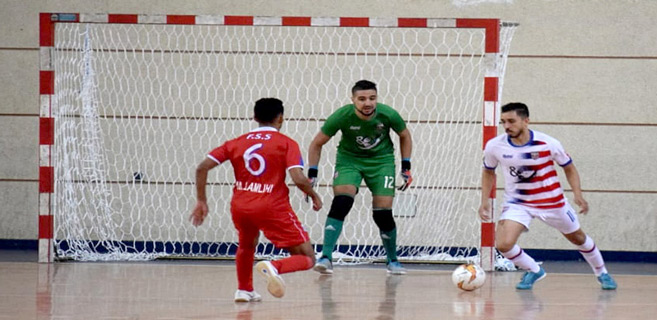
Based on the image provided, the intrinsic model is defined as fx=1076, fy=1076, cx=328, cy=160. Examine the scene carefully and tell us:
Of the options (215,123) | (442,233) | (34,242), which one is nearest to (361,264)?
(442,233)

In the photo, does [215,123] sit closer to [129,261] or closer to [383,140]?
[129,261]

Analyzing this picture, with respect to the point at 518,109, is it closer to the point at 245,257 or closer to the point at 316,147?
the point at 316,147

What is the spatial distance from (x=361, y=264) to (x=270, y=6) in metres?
2.79

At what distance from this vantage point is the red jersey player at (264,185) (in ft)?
21.9

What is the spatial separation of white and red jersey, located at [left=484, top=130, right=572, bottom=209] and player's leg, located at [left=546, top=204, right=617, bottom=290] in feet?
0.28

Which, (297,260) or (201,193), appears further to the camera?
(297,260)

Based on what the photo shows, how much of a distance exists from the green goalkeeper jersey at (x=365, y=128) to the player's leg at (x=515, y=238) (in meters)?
1.38

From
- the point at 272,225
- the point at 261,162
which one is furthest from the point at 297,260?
the point at 261,162

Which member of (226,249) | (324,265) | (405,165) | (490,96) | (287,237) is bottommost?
(226,249)

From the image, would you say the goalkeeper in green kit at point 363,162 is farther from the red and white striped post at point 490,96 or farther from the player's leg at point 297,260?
the player's leg at point 297,260

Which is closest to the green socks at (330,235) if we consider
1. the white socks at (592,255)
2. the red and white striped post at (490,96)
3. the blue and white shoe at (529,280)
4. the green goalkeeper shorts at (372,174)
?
the green goalkeeper shorts at (372,174)

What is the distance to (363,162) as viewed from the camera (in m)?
A: 9.09

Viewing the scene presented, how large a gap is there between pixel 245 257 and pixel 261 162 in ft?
2.03

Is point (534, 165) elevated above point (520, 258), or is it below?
above
